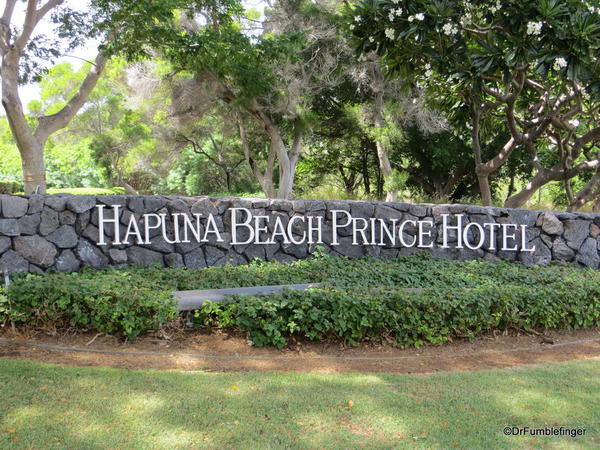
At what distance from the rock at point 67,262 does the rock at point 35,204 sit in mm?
625

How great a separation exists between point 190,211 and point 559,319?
4857mm

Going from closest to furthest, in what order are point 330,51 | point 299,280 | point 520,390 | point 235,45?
point 520,390 → point 299,280 → point 235,45 → point 330,51

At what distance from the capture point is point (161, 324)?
495cm

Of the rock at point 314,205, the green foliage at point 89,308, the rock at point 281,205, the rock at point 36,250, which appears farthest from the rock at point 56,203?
the rock at point 314,205

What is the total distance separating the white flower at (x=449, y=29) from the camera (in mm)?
6685

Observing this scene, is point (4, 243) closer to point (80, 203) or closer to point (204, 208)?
point (80, 203)

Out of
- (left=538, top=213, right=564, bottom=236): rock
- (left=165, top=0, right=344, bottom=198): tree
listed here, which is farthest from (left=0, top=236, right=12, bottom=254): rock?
(left=538, top=213, right=564, bottom=236): rock

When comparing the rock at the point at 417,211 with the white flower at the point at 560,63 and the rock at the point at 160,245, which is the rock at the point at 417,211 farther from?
the rock at the point at 160,245

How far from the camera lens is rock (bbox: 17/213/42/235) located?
6.59 m

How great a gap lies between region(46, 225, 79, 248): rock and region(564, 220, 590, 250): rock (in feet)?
24.8

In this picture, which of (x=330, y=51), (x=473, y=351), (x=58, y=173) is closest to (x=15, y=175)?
(x=58, y=173)

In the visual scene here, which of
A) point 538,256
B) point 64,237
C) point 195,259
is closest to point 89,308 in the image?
point 64,237

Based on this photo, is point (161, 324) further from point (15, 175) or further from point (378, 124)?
point (15, 175)

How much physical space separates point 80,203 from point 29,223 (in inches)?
25.5
